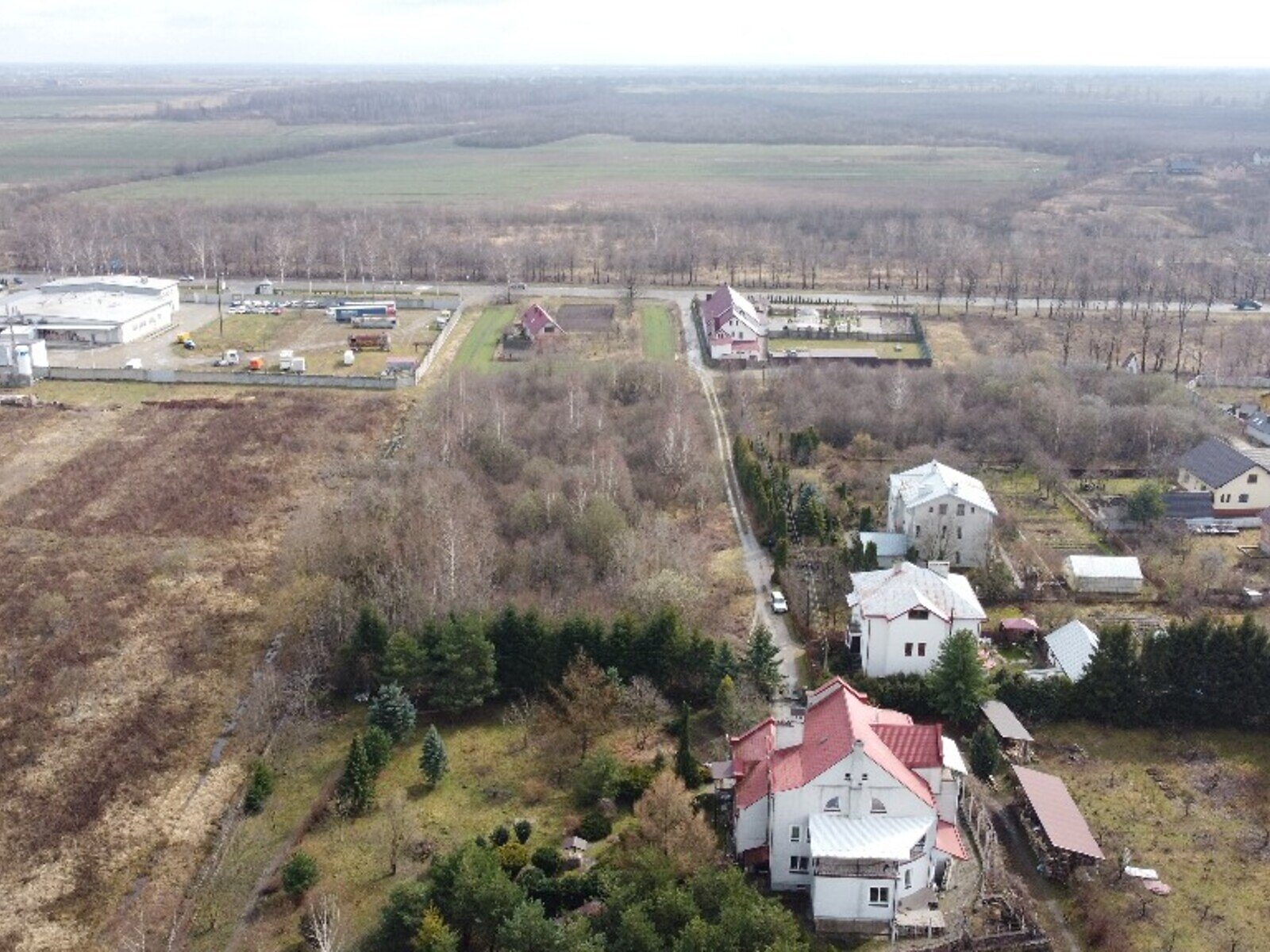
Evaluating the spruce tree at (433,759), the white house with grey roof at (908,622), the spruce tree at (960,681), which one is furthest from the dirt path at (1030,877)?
the spruce tree at (433,759)

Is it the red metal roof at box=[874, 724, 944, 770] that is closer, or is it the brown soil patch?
the red metal roof at box=[874, 724, 944, 770]

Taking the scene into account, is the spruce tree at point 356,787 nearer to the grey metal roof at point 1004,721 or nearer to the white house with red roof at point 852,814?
the white house with red roof at point 852,814

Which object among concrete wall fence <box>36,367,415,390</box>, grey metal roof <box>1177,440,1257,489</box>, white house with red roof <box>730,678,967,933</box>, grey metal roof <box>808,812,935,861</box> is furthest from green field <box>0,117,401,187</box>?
grey metal roof <box>808,812,935,861</box>

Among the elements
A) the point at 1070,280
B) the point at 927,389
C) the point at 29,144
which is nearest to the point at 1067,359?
the point at 927,389

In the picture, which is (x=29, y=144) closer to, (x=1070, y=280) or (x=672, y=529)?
(x=1070, y=280)

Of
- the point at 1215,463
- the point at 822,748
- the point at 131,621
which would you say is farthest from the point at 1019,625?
the point at 131,621

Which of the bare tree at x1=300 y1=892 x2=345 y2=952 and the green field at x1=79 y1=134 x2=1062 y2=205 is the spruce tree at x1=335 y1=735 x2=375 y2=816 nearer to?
the bare tree at x1=300 y1=892 x2=345 y2=952

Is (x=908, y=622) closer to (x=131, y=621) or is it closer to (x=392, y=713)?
(x=392, y=713)
